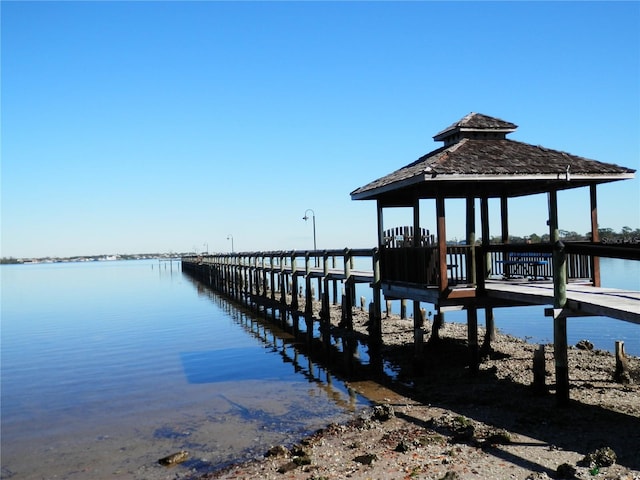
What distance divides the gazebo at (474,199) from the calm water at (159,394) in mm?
3232

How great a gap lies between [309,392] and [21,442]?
6.32 metres

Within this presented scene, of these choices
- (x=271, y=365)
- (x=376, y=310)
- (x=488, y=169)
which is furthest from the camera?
(x=271, y=365)

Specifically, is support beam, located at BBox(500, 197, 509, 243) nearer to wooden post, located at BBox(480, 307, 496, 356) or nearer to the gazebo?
the gazebo

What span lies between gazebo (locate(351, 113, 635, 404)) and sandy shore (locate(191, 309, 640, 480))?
1.16 meters

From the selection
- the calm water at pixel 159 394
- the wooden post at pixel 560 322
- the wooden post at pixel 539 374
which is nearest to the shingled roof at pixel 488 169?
the wooden post at pixel 560 322

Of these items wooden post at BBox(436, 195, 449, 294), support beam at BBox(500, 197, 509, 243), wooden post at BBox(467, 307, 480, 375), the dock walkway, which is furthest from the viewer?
support beam at BBox(500, 197, 509, 243)

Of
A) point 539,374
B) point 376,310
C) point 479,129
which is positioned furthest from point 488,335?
point 479,129

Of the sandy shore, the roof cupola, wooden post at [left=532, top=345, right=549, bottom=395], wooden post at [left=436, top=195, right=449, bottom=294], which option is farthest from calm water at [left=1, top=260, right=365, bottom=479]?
the roof cupola

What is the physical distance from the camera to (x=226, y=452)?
1011cm

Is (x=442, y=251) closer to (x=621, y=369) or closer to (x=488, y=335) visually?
(x=621, y=369)

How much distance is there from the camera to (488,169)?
11789mm

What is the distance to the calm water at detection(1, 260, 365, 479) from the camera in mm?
10531

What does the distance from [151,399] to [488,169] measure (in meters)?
10.0

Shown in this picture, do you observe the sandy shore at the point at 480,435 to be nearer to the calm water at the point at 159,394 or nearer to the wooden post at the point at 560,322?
the wooden post at the point at 560,322
